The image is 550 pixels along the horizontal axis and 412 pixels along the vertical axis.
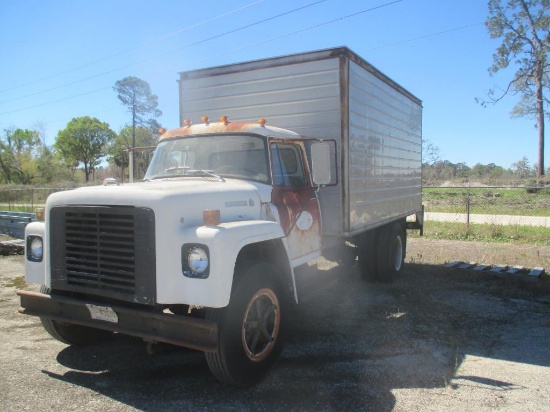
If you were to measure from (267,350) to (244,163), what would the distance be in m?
1.92

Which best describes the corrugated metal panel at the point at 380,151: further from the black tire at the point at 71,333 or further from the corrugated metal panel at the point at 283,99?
the black tire at the point at 71,333

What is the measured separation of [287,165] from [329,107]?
1.19 m

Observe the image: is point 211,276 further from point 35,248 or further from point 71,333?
point 71,333

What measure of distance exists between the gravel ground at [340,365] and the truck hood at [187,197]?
150cm

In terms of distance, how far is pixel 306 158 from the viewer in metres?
5.40

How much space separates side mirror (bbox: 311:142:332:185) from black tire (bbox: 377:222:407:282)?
3.32 m


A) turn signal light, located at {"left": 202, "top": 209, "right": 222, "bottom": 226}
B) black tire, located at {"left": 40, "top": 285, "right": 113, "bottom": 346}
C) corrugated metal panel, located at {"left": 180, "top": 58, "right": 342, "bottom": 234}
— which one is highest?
corrugated metal panel, located at {"left": 180, "top": 58, "right": 342, "bottom": 234}

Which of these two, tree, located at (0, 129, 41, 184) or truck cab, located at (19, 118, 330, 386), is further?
tree, located at (0, 129, 41, 184)

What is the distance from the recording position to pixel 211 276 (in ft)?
10.8

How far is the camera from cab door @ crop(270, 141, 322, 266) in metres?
4.75

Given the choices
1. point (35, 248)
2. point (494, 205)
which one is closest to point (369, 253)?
point (35, 248)

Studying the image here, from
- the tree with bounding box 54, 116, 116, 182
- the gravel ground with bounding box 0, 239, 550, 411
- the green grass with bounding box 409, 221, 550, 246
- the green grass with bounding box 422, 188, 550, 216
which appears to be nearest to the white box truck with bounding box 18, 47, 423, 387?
the gravel ground with bounding box 0, 239, 550, 411

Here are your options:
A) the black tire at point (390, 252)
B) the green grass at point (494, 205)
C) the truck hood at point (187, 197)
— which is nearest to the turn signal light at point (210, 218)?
the truck hood at point (187, 197)

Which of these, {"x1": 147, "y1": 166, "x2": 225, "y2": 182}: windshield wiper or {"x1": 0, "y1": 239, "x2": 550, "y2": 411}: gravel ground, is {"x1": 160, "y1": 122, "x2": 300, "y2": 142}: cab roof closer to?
{"x1": 147, "y1": 166, "x2": 225, "y2": 182}: windshield wiper
